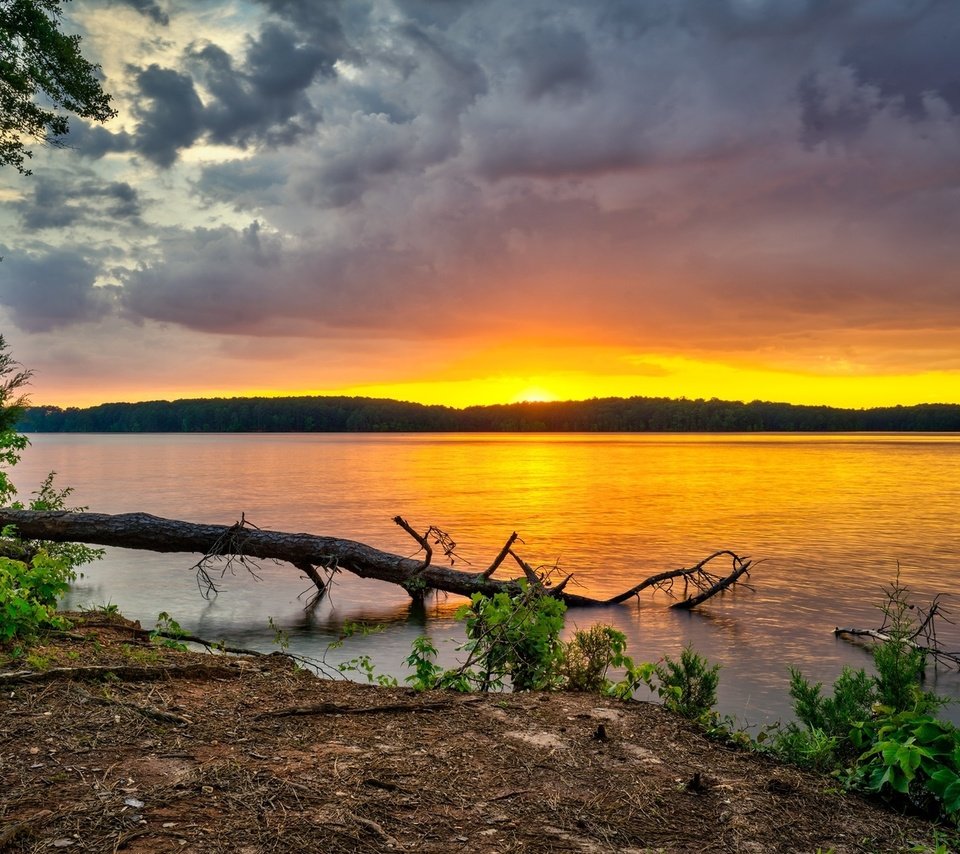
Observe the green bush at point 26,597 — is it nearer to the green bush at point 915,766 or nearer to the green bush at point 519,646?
the green bush at point 519,646

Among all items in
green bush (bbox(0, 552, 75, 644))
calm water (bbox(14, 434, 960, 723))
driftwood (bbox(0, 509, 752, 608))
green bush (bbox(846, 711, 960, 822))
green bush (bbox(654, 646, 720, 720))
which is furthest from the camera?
driftwood (bbox(0, 509, 752, 608))

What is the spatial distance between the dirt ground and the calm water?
4577mm

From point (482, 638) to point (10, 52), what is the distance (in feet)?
45.1

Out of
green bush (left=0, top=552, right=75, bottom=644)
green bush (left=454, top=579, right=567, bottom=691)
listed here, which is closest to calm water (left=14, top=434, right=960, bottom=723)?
green bush (left=454, top=579, right=567, bottom=691)

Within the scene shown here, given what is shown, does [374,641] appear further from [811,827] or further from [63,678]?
[811,827]

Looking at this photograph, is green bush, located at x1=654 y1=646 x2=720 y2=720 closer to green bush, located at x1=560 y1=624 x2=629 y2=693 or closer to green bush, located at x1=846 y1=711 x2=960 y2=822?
green bush, located at x1=560 y1=624 x2=629 y2=693

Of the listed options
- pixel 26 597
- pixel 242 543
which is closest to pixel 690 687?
pixel 26 597

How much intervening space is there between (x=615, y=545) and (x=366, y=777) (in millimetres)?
21516

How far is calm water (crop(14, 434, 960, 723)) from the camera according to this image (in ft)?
43.8

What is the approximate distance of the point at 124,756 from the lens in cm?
459

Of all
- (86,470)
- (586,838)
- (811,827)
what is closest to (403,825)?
(586,838)

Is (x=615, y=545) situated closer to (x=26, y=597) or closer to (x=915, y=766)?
(x=26, y=597)

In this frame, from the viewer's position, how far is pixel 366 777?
179 inches

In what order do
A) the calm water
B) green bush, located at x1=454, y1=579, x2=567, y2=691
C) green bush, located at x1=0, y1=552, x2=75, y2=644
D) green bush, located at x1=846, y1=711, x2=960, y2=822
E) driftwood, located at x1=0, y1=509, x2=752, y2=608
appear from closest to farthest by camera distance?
green bush, located at x1=846, y1=711, x2=960, y2=822 < green bush, located at x1=0, y1=552, x2=75, y2=644 < green bush, located at x1=454, y1=579, x2=567, y2=691 < the calm water < driftwood, located at x1=0, y1=509, x2=752, y2=608
